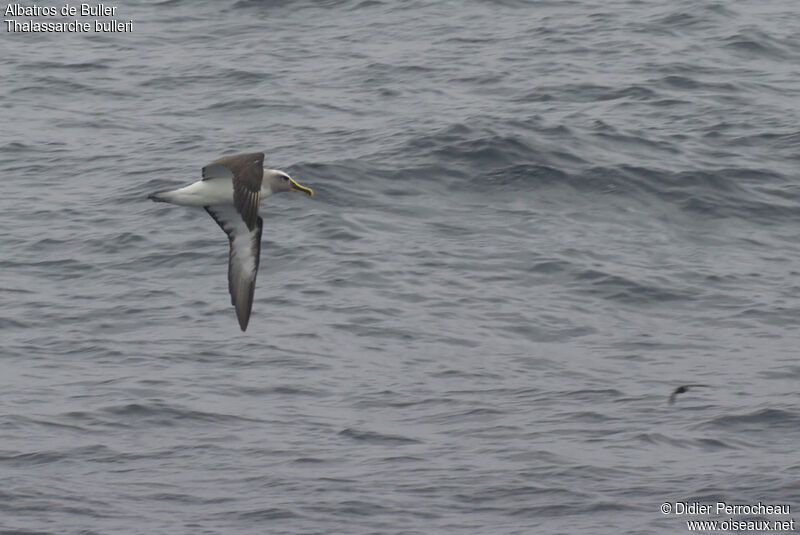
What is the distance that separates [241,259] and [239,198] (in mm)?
2286

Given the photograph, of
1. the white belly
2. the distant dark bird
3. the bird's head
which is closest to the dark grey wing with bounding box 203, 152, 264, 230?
the white belly

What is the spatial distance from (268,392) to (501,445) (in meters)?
3.01

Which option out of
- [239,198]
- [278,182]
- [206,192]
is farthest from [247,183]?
[278,182]

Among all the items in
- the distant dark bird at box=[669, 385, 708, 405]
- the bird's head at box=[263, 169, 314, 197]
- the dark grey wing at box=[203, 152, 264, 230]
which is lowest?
the distant dark bird at box=[669, 385, 708, 405]

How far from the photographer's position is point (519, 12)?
3300 cm

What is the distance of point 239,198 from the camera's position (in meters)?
14.1

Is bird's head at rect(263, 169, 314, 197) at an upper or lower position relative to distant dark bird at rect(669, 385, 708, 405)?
upper

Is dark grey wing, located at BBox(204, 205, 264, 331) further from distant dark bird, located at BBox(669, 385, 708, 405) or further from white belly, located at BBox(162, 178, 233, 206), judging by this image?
distant dark bird, located at BBox(669, 385, 708, 405)

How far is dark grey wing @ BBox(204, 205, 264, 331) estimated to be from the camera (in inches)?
635

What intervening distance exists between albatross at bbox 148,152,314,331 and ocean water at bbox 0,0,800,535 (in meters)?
2.13

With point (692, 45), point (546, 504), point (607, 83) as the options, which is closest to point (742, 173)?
point (607, 83)

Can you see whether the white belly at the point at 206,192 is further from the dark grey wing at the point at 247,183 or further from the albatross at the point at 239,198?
the dark grey wing at the point at 247,183

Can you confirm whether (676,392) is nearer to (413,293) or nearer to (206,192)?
(413,293)

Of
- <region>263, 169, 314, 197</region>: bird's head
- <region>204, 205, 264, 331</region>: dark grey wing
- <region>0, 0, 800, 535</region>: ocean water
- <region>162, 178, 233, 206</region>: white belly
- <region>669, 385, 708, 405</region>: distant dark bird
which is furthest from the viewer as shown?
<region>669, 385, 708, 405</region>: distant dark bird
